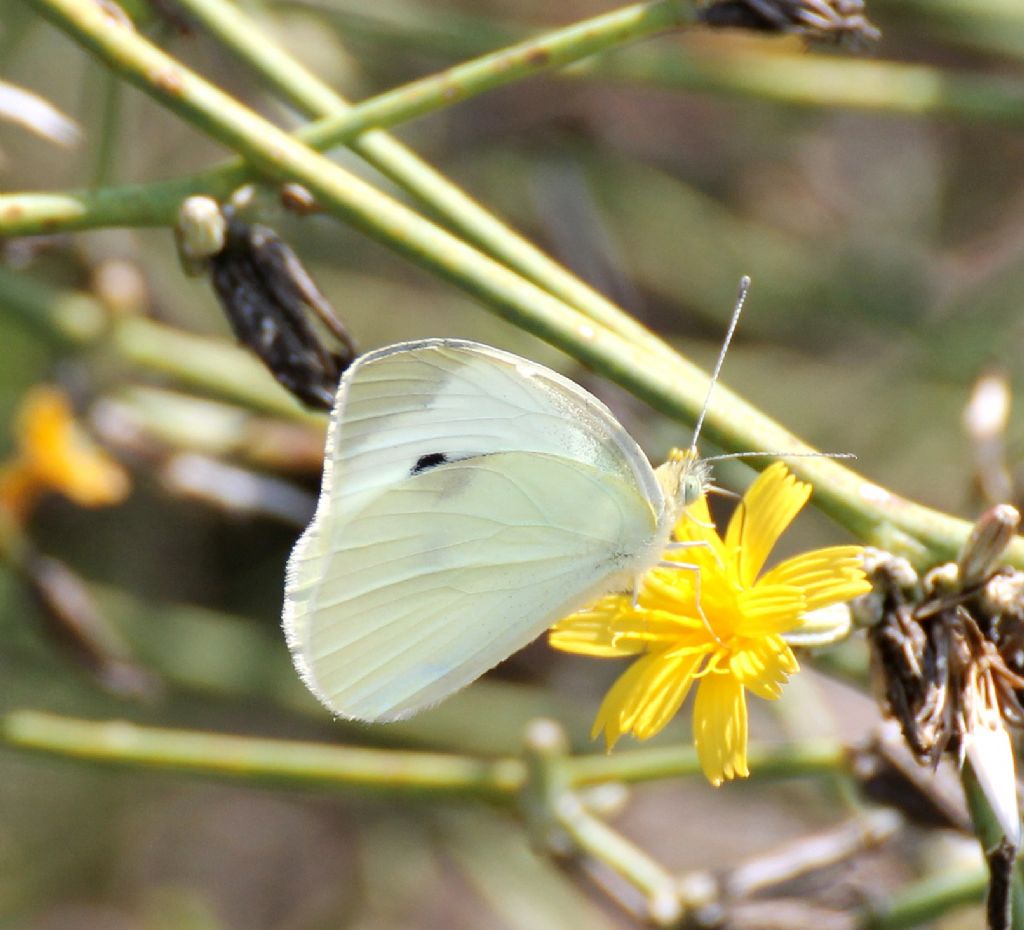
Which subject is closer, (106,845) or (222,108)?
(222,108)

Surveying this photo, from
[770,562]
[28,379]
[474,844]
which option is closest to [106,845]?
[474,844]

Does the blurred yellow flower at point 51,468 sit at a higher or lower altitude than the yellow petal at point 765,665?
lower

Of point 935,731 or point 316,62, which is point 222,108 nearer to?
point 935,731

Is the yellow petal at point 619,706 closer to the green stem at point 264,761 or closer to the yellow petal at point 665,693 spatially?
the yellow petal at point 665,693

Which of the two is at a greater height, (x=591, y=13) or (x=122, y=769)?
(x=591, y=13)

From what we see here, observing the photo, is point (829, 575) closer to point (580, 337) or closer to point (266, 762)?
point (580, 337)

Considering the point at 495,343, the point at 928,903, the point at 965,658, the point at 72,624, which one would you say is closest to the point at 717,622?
the point at 965,658

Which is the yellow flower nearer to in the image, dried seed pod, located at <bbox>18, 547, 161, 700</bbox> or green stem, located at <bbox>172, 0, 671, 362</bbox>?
green stem, located at <bbox>172, 0, 671, 362</bbox>

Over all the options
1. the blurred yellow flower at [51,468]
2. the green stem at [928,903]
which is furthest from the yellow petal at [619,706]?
the blurred yellow flower at [51,468]
